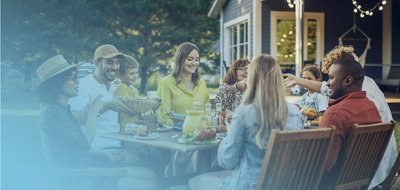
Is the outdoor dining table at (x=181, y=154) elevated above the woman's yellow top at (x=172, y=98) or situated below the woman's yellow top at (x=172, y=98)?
below

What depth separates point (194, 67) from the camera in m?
4.02

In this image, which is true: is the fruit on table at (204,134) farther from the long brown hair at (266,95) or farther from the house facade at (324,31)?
the house facade at (324,31)

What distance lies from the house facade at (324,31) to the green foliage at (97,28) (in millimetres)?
7676

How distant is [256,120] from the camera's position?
7.61 feet

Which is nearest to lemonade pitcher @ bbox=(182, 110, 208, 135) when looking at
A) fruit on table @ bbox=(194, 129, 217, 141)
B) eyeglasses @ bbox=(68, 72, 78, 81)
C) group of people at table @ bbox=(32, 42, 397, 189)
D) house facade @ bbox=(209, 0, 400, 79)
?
fruit on table @ bbox=(194, 129, 217, 141)

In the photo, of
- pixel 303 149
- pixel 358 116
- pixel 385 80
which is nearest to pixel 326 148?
pixel 303 149

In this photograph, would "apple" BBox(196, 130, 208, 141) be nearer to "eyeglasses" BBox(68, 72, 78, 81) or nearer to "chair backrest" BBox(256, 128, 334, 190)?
"chair backrest" BBox(256, 128, 334, 190)

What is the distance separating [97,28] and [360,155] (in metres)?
16.7

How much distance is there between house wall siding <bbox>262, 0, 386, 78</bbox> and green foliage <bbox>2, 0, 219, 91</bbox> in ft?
27.0

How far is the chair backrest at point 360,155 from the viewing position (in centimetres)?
234

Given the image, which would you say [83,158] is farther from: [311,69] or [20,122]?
[20,122]

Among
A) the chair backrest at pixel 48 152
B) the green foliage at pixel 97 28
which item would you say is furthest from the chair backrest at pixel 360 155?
the green foliage at pixel 97 28

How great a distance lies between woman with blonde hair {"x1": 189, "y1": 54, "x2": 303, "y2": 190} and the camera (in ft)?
7.63

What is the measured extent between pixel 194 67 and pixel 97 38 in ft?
48.1
